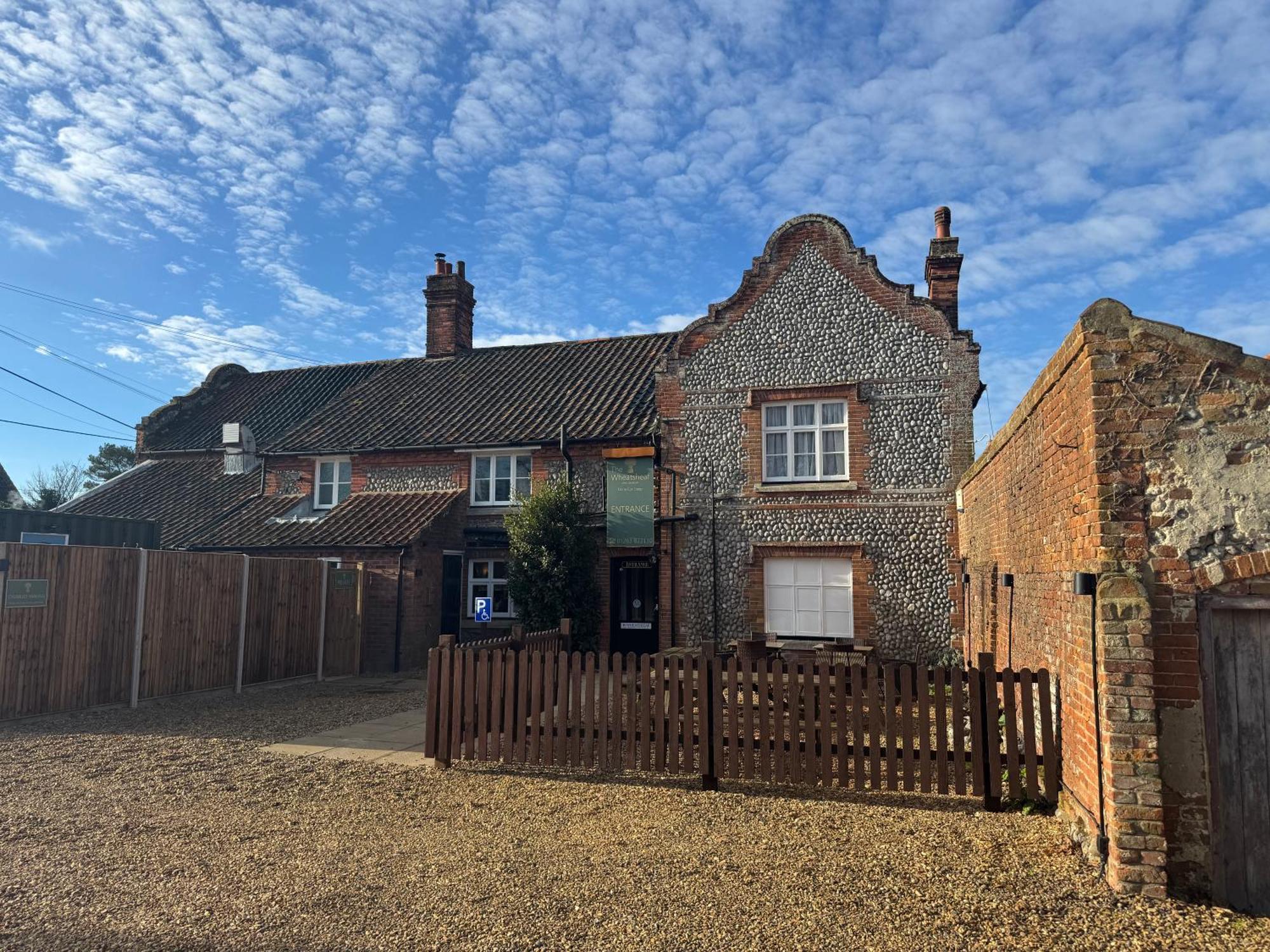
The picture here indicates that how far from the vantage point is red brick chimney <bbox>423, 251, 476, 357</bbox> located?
2433 cm

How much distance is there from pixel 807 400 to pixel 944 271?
4.08 metres

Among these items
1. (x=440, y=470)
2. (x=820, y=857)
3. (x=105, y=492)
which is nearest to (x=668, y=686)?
(x=820, y=857)

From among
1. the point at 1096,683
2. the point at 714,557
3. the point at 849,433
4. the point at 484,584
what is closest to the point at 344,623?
the point at 484,584

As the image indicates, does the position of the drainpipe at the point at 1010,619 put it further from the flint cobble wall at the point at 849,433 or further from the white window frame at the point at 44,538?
the white window frame at the point at 44,538

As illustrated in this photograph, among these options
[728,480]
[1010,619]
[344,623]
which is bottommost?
[344,623]

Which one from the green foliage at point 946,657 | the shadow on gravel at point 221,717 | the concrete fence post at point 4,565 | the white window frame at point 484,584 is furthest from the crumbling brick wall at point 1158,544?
the white window frame at point 484,584

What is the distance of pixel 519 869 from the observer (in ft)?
18.3

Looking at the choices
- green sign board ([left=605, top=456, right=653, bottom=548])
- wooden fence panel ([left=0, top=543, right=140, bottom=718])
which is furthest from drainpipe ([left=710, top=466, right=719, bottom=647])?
wooden fence panel ([left=0, top=543, right=140, bottom=718])

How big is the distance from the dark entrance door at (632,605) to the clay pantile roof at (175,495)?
10.8m

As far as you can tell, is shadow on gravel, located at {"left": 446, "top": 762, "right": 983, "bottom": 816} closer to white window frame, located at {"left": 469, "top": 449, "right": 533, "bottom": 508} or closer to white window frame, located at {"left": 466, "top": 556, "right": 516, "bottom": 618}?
white window frame, located at {"left": 466, "top": 556, "right": 516, "bottom": 618}

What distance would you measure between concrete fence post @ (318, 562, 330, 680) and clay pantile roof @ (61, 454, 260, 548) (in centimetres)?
599

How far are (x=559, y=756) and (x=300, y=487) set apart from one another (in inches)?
620

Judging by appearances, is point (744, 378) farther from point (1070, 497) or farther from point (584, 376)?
point (1070, 497)

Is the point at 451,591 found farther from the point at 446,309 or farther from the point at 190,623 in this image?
the point at 446,309
